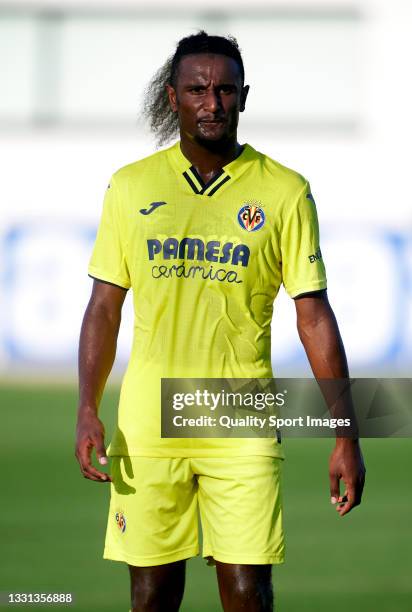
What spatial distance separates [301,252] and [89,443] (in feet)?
2.86

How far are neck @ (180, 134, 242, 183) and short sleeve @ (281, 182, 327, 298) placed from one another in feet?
0.91

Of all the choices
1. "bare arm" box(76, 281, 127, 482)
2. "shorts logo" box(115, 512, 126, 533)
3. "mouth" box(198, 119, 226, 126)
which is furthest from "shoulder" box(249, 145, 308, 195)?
"shorts logo" box(115, 512, 126, 533)

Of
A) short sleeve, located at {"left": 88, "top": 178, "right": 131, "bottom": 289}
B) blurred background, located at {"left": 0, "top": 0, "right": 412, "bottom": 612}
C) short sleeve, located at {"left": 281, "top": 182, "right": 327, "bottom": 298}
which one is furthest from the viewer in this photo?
blurred background, located at {"left": 0, "top": 0, "right": 412, "bottom": 612}

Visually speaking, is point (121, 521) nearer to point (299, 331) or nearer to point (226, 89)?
point (299, 331)

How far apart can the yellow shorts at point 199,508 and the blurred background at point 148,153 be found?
2981mm

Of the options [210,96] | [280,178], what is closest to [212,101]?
[210,96]

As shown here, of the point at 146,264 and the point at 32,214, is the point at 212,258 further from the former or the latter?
the point at 32,214

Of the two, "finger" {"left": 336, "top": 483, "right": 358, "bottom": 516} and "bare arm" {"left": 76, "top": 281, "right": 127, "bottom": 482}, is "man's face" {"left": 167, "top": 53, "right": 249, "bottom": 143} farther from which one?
"finger" {"left": 336, "top": 483, "right": 358, "bottom": 516}

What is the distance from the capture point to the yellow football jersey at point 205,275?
14.0 ft

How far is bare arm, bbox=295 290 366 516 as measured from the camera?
13.7 feet

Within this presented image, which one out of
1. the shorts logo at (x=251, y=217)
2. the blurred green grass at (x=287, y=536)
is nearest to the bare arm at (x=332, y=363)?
the shorts logo at (x=251, y=217)

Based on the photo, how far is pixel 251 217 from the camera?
14.1ft

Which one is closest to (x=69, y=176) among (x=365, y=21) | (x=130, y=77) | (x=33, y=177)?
(x=33, y=177)

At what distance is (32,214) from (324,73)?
407cm
